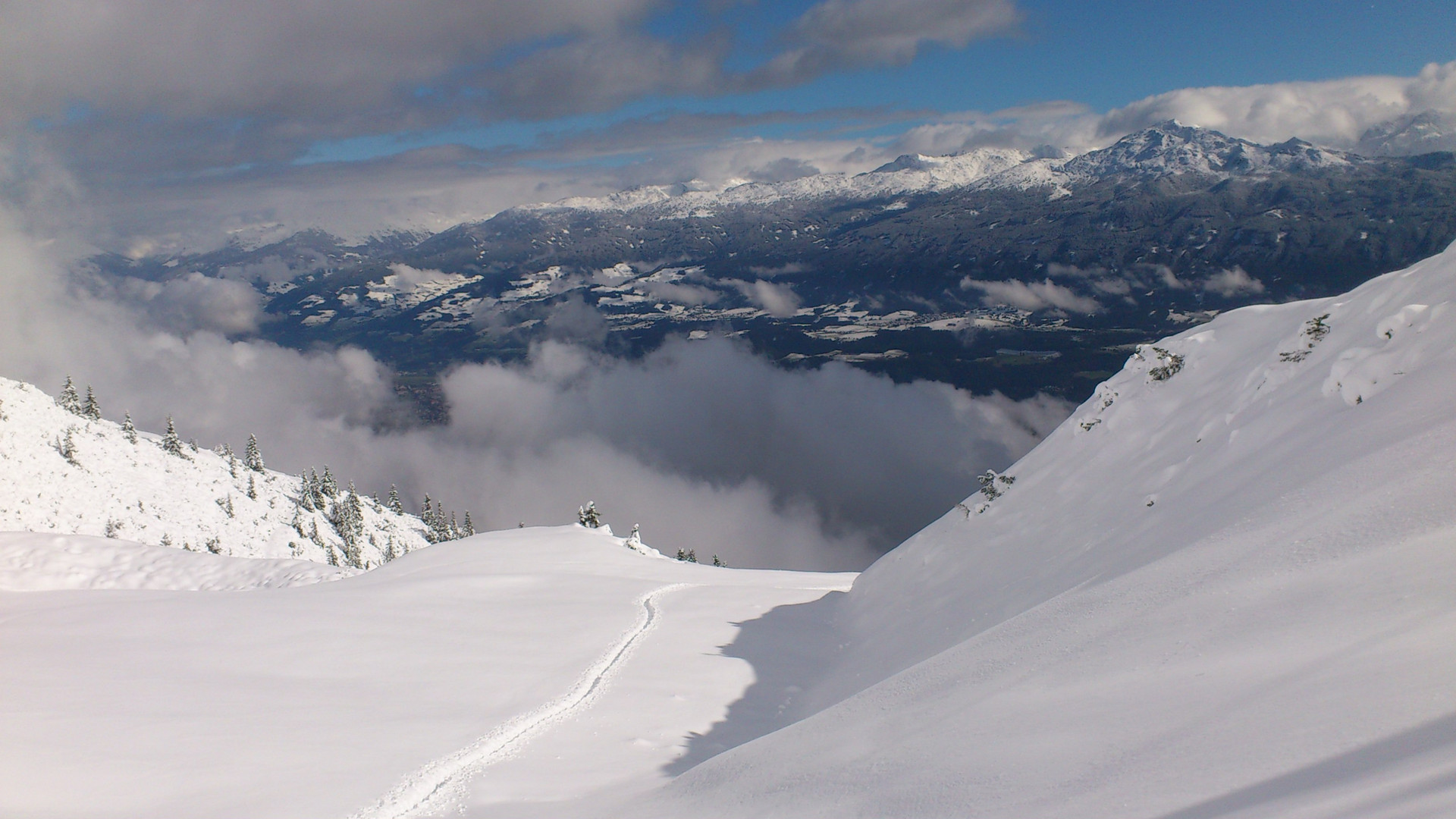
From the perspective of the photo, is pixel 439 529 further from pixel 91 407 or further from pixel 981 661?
pixel 981 661

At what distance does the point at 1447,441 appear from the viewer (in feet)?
33.0

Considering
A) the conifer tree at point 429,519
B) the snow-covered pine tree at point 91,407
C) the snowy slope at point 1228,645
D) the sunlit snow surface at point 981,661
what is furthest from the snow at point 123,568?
the snow-covered pine tree at point 91,407

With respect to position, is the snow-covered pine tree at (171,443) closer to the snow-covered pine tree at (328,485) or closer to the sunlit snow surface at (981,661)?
the snow-covered pine tree at (328,485)

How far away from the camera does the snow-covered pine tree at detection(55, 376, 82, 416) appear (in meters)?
109

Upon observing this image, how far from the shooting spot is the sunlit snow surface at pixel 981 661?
7.33 m

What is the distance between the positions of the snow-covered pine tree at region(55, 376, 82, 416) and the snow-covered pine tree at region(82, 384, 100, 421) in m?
0.66

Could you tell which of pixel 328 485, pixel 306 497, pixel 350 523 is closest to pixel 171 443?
pixel 306 497

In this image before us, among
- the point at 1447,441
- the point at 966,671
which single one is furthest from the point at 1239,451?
the point at 966,671

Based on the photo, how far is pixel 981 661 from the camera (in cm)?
1234

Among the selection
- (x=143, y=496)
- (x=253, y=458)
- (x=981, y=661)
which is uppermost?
(x=253, y=458)

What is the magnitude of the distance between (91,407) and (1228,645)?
152 metres

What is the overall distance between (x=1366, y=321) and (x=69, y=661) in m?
34.5

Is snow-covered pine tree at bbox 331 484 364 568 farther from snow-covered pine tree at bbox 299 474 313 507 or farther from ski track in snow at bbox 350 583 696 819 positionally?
ski track in snow at bbox 350 583 696 819

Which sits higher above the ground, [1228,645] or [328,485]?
[328,485]
